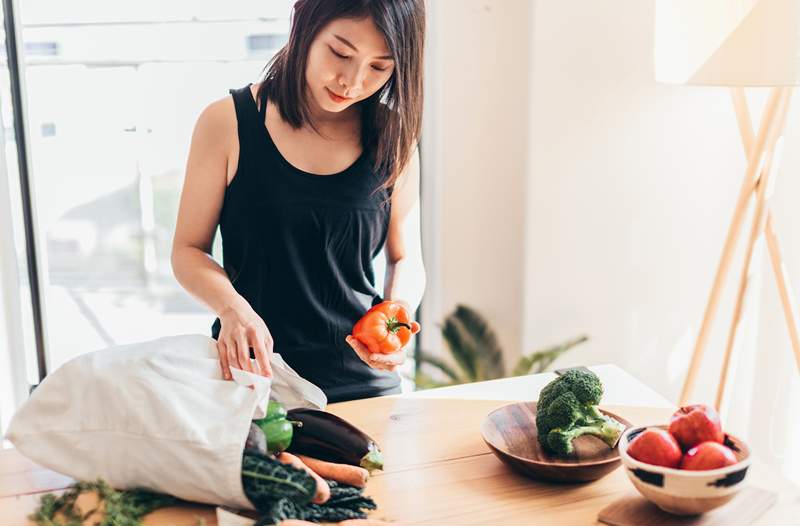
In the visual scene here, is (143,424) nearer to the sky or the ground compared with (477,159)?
nearer to the ground

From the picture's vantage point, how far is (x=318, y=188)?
6.02ft

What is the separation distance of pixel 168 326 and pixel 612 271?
167cm

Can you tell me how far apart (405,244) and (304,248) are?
10.0 inches

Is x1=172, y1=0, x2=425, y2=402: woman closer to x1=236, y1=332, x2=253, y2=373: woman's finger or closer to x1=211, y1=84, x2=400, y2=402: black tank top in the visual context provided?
x1=211, y1=84, x2=400, y2=402: black tank top

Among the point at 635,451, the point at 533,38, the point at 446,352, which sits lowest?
Result: the point at 446,352

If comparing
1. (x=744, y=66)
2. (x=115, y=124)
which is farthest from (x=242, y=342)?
(x=115, y=124)

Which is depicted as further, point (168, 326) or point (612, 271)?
point (168, 326)

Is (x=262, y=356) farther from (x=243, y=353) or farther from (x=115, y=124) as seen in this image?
(x=115, y=124)

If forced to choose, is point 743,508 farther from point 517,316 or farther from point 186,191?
point 517,316

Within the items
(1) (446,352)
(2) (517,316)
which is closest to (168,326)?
(1) (446,352)

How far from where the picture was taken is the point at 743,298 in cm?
254

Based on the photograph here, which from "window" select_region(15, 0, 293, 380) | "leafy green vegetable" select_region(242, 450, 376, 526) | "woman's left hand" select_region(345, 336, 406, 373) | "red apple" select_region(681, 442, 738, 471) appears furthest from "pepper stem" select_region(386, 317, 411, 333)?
"window" select_region(15, 0, 293, 380)

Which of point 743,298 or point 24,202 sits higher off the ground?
point 24,202

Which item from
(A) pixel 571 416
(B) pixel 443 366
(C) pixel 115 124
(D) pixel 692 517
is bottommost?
(B) pixel 443 366
